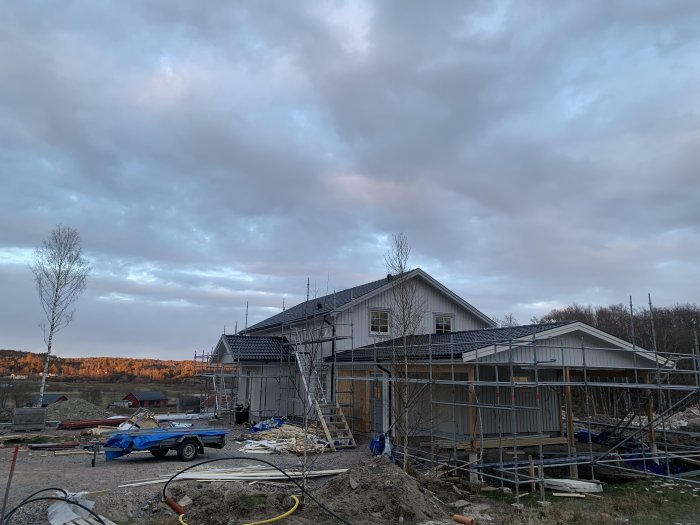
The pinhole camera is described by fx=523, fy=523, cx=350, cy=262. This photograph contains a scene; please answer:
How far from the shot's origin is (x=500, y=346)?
14617mm

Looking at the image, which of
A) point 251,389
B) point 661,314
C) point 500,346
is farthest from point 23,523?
point 661,314

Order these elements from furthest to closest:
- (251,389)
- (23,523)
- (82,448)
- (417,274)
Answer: (251,389), (417,274), (82,448), (23,523)

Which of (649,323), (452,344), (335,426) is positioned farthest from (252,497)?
(649,323)

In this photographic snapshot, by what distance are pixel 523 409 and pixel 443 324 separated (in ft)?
32.9

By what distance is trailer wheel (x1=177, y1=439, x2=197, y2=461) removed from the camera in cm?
1500

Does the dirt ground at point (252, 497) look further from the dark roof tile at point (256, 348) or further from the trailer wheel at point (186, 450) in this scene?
the dark roof tile at point (256, 348)

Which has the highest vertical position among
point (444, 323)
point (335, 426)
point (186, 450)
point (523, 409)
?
point (444, 323)

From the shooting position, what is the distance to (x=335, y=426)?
19719mm

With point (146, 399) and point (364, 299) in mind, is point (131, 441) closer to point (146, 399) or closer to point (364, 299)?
point (364, 299)

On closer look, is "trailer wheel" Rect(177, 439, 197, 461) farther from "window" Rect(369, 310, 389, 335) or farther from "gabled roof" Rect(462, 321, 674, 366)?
"window" Rect(369, 310, 389, 335)

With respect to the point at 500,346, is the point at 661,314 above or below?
above

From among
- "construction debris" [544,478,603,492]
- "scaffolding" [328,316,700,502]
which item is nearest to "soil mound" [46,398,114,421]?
"scaffolding" [328,316,700,502]

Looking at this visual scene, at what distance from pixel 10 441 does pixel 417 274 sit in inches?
683

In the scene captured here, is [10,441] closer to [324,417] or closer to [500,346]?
[324,417]
